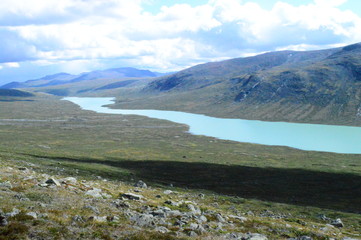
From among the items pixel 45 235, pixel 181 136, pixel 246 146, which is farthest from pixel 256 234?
pixel 181 136

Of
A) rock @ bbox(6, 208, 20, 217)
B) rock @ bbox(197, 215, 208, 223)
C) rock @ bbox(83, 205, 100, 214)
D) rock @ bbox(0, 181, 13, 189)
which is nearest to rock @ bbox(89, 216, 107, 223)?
rock @ bbox(83, 205, 100, 214)

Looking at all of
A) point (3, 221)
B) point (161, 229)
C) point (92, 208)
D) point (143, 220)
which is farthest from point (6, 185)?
point (161, 229)

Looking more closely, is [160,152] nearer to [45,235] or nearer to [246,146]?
[246,146]

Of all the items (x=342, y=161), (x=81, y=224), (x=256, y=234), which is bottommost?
(x=342, y=161)

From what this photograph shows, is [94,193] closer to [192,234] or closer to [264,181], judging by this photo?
[192,234]

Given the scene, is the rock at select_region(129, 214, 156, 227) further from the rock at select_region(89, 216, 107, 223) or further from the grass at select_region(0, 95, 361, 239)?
the grass at select_region(0, 95, 361, 239)

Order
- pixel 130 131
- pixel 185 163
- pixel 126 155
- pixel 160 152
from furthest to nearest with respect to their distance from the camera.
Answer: pixel 130 131
pixel 160 152
pixel 126 155
pixel 185 163
